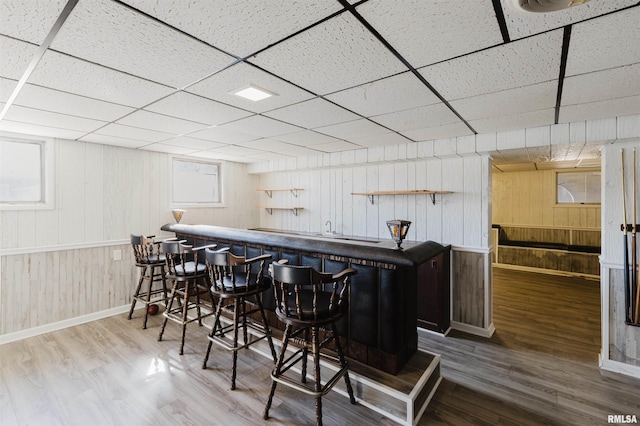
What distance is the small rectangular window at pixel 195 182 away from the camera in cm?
482

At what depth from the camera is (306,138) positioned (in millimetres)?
3547

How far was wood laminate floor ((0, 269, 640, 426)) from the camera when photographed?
2.12 meters

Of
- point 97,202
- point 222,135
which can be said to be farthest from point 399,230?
point 97,202

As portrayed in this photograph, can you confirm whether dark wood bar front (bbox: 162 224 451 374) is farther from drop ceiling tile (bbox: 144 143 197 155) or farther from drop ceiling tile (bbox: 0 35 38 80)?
drop ceiling tile (bbox: 144 143 197 155)

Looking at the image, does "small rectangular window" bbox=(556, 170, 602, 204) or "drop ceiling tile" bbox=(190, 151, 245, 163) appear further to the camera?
"small rectangular window" bbox=(556, 170, 602, 204)

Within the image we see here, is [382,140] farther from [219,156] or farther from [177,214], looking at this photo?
[177,214]

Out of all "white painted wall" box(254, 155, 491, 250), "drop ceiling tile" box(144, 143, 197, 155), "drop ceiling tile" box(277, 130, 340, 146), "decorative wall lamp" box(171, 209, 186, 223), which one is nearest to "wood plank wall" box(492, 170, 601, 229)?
"white painted wall" box(254, 155, 491, 250)

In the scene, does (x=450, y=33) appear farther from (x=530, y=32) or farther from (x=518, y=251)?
(x=518, y=251)

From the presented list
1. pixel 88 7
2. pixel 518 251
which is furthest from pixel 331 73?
pixel 518 251

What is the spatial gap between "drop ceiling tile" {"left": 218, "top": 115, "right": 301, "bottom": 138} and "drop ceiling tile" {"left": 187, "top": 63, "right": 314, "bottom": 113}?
364 millimetres

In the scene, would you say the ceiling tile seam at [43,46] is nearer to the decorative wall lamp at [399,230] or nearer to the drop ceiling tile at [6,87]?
the drop ceiling tile at [6,87]

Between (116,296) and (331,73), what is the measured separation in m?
4.12

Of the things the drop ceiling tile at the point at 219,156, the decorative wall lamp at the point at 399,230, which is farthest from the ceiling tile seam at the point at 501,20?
the drop ceiling tile at the point at 219,156

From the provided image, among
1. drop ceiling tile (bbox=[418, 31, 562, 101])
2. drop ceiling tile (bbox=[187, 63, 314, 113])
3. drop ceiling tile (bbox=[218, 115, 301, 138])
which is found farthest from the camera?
drop ceiling tile (bbox=[218, 115, 301, 138])
